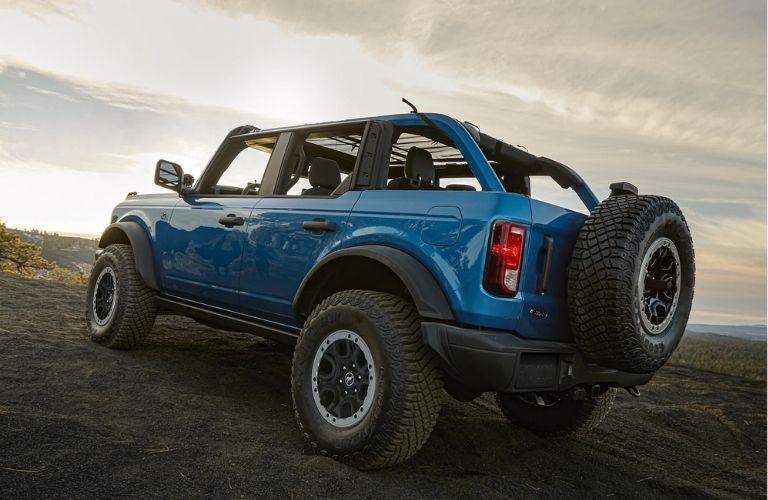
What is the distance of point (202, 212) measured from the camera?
4820 mm

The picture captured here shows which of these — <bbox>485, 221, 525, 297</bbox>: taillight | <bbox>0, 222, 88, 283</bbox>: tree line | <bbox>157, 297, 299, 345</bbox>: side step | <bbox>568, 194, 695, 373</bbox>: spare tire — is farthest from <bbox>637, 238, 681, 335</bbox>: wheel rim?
<bbox>0, 222, 88, 283</bbox>: tree line

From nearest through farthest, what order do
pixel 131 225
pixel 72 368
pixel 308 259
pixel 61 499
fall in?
pixel 61 499
pixel 308 259
pixel 72 368
pixel 131 225

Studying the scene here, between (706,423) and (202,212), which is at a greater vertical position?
(202,212)

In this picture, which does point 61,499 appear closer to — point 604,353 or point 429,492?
point 429,492

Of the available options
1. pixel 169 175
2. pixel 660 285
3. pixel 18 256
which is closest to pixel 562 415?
pixel 660 285

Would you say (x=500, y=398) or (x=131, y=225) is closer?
(x=500, y=398)

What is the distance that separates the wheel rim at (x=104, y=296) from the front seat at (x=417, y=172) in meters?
3.12

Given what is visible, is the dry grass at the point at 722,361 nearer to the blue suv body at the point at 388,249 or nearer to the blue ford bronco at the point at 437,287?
the blue ford bronco at the point at 437,287

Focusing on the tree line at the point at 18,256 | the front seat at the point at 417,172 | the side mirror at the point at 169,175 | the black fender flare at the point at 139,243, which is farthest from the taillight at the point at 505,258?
the tree line at the point at 18,256

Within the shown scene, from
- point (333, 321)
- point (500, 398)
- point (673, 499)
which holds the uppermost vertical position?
point (333, 321)

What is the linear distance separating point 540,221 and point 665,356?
103 cm

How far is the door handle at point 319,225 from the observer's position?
11.9 feet

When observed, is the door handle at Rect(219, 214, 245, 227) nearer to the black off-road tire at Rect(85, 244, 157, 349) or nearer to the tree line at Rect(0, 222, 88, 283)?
the black off-road tire at Rect(85, 244, 157, 349)

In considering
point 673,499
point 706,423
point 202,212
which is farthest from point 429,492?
point 706,423
